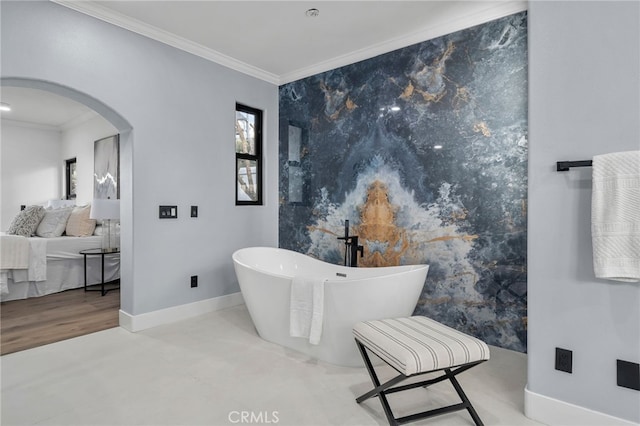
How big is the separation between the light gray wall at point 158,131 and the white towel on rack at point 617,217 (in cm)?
313

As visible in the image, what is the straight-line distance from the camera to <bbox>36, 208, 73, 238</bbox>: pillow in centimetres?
480

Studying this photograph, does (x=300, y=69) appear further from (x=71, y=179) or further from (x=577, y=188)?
(x=71, y=179)

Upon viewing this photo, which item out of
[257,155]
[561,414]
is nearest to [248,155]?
[257,155]

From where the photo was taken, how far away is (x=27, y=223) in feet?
15.5

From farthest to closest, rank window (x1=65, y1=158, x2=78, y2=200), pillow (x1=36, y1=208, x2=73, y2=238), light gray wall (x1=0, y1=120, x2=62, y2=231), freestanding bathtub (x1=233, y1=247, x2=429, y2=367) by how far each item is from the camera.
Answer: window (x1=65, y1=158, x2=78, y2=200), light gray wall (x1=0, y1=120, x2=62, y2=231), pillow (x1=36, y1=208, x2=73, y2=238), freestanding bathtub (x1=233, y1=247, x2=429, y2=367)

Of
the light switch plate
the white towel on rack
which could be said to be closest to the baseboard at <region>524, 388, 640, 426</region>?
the white towel on rack

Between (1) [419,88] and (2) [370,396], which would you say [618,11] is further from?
(2) [370,396]

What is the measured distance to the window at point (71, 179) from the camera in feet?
21.7

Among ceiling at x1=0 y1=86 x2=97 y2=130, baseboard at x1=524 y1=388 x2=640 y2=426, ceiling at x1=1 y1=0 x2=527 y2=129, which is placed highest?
ceiling at x1=0 y1=86 x2=97 y2=130

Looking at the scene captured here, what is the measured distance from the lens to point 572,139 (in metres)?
1.75

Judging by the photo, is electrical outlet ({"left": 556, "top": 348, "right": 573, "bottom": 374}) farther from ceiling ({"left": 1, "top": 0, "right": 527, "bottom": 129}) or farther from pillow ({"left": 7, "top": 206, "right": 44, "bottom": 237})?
pillow ({"left": 7, "top": 206, "right": 44, "bottom": 237})

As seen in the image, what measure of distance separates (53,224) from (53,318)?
1.96 metres

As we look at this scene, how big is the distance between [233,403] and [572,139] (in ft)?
7.27

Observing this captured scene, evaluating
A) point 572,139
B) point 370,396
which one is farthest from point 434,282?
point 572,139
